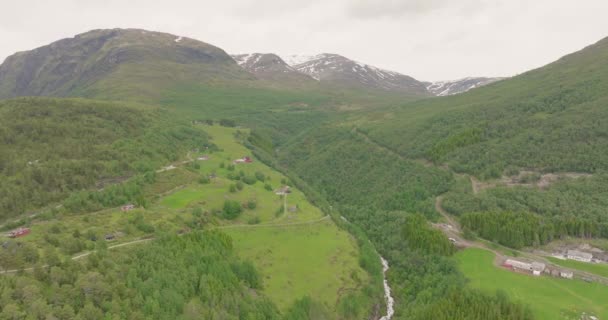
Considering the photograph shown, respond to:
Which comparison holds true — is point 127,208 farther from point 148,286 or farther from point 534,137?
point 534,137

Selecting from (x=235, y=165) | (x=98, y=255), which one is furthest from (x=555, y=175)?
(x=98, y=255)

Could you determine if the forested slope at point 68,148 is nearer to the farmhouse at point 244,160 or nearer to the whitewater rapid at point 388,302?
the farmhouse at point 244,160

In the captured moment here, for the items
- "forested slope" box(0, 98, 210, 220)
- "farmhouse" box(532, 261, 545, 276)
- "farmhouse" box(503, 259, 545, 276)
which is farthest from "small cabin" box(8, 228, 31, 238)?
"farmhouse" box(532, 261, 545, 276)

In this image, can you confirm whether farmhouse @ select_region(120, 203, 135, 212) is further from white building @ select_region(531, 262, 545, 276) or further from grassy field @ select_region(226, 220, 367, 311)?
white building @ select_region(531, 262, 545, 276)

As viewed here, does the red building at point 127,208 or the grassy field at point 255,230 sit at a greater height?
the red building at point 127,208

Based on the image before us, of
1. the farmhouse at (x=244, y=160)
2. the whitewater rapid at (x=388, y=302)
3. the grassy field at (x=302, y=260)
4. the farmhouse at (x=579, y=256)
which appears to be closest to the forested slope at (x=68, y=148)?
the farmhouse at (x=244, y=160)

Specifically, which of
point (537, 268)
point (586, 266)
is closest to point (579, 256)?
point (586, 266)
